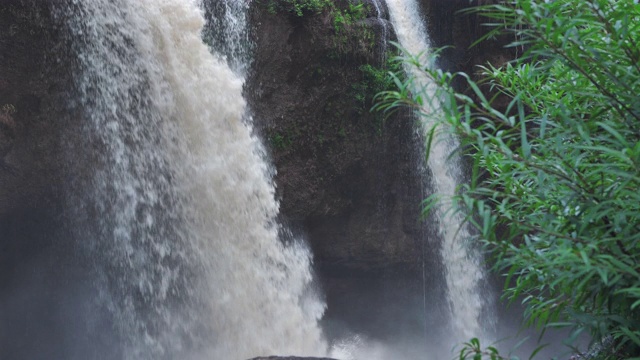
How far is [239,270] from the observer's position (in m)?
7.71

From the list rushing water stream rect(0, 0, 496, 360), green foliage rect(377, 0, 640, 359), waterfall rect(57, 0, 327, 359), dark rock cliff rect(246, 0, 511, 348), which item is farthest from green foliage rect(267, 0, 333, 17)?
green foliage rect(377, 0, 640, 359)

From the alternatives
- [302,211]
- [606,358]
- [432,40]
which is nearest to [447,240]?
[302,211]

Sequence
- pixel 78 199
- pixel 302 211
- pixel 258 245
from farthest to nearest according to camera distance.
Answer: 1. pixel 302 211
2. pixel 258 245
3. pixel 78 199

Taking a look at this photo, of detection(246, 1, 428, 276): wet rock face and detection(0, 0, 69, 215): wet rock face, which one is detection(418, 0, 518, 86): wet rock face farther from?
detection(0, 0, 69, 215): wet rock face

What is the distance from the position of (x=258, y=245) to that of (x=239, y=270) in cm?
37

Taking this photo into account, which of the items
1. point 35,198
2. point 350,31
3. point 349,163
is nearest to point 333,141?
point 349,163

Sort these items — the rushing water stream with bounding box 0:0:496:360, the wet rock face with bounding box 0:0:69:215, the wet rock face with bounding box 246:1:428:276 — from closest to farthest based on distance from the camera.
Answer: the wet rock face with bounding box 0:0:69:215 < the rushing water stream with bounding box 0:0:496:360 < the wet rock face with bounding box 246:1:428:276

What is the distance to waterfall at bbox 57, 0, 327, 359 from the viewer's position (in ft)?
23.8

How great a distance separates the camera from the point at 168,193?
7469mm

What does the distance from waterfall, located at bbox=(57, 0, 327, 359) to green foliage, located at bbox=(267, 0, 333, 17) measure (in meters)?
1.08

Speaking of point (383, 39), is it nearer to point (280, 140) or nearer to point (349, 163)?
point (349, 163)

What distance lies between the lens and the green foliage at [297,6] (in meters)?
8.59

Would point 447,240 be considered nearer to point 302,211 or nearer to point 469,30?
point 302,211

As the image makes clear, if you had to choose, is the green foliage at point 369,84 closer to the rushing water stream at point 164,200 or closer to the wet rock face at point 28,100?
the rushing water stream at point 164,200
